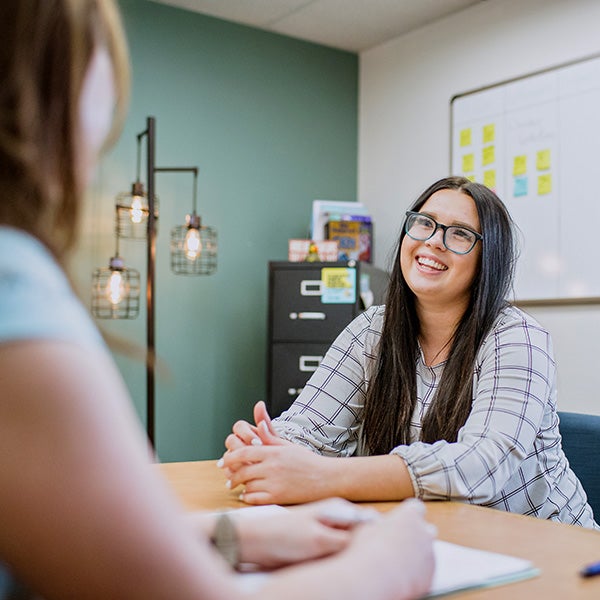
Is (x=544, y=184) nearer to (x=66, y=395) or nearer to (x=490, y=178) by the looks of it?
(x=490, y=178)

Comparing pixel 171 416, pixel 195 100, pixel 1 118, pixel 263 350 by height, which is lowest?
pixel 171 416

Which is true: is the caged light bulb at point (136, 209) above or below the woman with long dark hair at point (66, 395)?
above

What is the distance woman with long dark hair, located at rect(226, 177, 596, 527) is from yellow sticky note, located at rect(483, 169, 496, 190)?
212 centimetres

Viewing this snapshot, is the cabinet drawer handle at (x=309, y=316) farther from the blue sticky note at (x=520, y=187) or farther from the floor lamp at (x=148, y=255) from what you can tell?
the blue sticky note at (x=520, y=187)

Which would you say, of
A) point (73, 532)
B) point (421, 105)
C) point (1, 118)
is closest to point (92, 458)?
point (73, 532)

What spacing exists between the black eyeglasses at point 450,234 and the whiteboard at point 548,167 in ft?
5.65

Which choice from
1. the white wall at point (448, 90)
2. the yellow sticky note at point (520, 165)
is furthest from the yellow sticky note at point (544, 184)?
the white wall at point (448, 90)

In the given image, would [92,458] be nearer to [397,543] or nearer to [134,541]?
[134,541]

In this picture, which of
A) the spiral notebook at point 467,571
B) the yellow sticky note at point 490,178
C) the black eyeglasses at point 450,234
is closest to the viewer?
the spiral notebook at point 467,571

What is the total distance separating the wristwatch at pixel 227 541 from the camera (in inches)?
32.5

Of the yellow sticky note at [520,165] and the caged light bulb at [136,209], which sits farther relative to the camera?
the yellow sticky note at [520,165]

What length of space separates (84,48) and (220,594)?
1.22ft

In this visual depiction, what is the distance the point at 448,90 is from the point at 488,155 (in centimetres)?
49

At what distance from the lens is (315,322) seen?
13.0 feet
